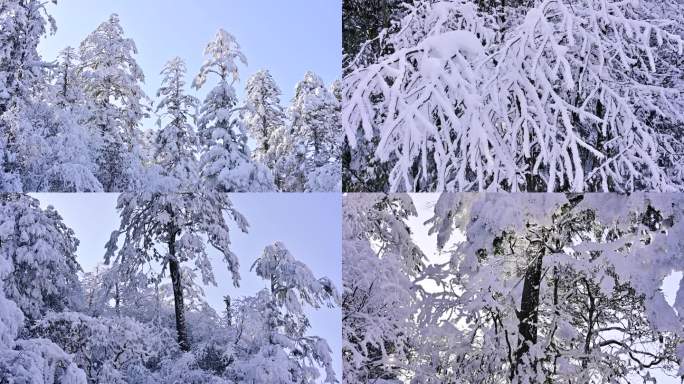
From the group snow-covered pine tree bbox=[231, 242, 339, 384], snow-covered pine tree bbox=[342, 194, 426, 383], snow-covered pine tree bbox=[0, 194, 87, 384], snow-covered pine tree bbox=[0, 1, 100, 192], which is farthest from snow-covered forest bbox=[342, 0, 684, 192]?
A: snow-covered pine tree bbox=[0, 194, 87, 384]

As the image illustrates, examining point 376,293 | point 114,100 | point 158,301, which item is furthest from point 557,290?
point 114,100

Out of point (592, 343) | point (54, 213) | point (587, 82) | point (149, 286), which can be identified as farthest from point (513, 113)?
point (54, 213)

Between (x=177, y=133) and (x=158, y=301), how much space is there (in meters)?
0.59

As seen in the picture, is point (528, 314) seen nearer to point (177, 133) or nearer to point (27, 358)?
point (177, 133)

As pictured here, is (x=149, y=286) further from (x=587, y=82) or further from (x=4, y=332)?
(x=587, y=82)

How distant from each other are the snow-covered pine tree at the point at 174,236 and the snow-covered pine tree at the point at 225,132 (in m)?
0.08

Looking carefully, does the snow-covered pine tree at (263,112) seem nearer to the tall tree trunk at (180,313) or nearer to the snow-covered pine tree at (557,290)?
the tall tree trunk at (180,313)

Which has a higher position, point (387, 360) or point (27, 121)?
point (27, 121)

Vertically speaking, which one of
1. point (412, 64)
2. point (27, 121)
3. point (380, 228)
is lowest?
point (380, 228)

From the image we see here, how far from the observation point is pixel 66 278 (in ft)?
10.0

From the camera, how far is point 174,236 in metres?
3.16

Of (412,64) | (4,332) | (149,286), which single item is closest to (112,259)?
(149,286)

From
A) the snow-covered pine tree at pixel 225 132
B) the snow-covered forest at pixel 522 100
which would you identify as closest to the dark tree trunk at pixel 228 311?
the snow-covered pine tree at pixel 225 132

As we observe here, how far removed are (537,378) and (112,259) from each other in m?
1.53
